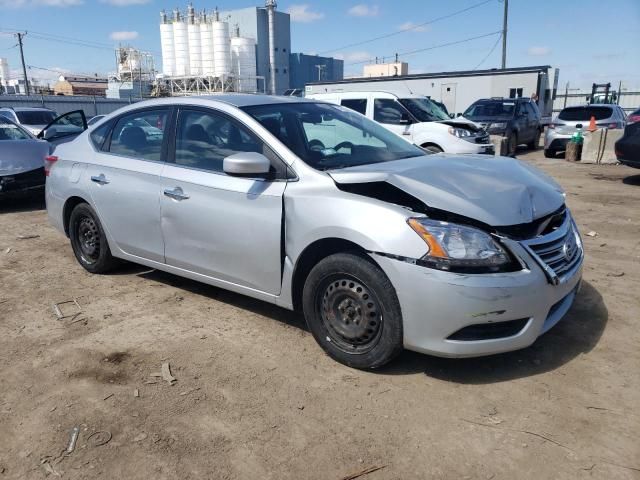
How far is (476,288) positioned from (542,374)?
829 millimetres

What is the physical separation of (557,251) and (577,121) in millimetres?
13675

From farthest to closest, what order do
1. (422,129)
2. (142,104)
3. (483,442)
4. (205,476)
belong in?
(422,129)
(142,104)
(483,442)
(205,476)

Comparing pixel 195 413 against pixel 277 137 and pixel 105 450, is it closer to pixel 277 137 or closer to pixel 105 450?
pixel 105 450

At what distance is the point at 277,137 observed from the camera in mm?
3646

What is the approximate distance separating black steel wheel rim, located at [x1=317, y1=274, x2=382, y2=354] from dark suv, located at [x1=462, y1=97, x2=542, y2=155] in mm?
13515

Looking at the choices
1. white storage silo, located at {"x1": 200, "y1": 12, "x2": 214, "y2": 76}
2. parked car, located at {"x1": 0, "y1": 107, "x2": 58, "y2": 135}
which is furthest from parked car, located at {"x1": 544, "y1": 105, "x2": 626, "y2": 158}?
white storage silo, located at {"x1": 200, "y1": 12, "x2": 214, "y2": 76}

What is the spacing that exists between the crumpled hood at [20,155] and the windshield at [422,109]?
721 centimetres

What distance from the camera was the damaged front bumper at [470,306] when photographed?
112 inches

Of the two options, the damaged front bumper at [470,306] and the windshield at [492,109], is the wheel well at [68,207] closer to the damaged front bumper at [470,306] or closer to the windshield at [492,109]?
the damaged front bumper at [470,306]

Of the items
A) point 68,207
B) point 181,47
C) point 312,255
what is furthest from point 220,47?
point 312,255

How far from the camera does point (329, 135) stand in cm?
407

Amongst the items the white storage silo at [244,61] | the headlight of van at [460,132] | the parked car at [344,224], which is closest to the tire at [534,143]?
the headlight of van at [460,132]

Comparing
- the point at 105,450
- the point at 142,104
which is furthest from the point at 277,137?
the point at 105,450

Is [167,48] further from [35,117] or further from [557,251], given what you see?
[557,251]
